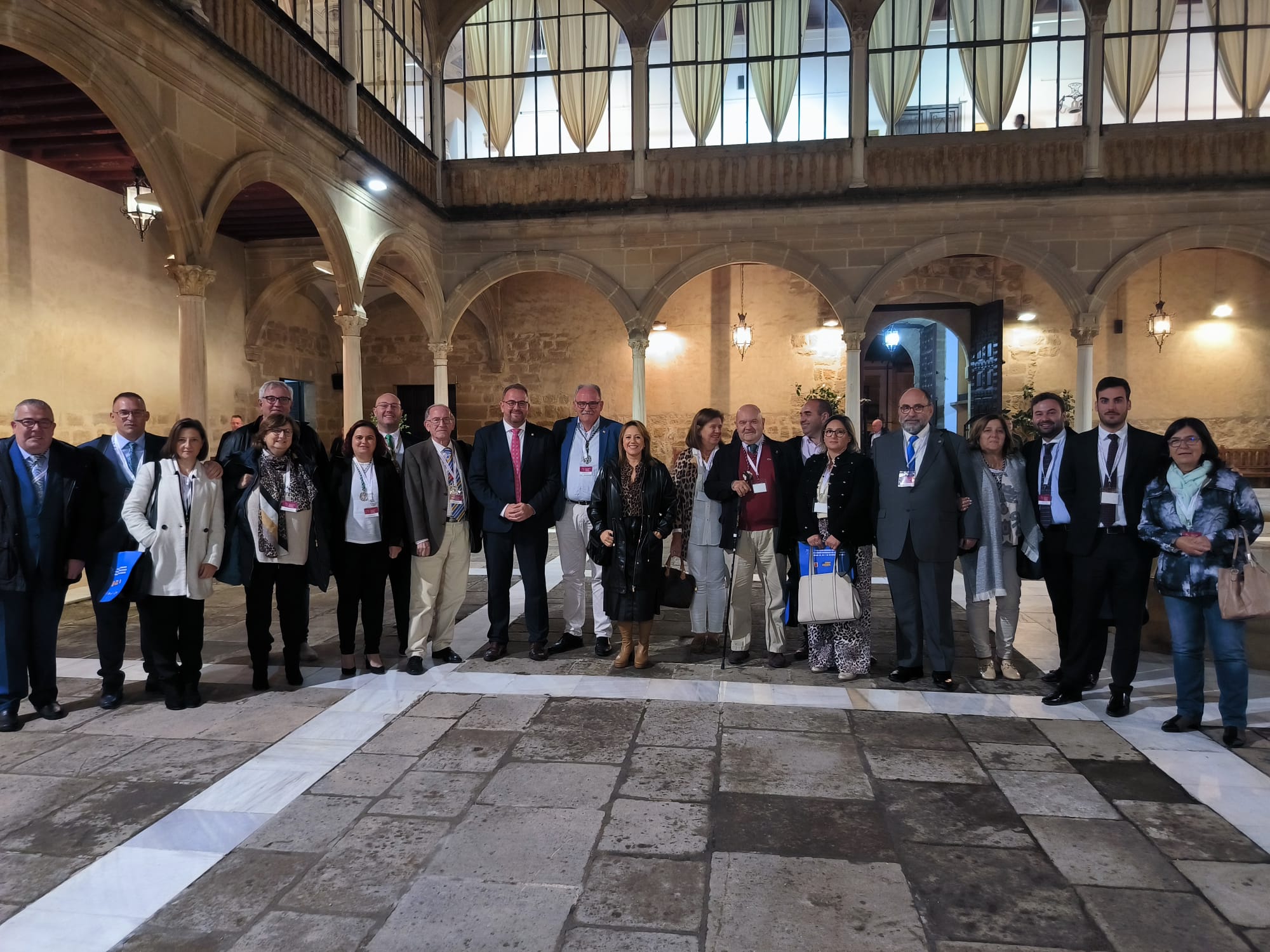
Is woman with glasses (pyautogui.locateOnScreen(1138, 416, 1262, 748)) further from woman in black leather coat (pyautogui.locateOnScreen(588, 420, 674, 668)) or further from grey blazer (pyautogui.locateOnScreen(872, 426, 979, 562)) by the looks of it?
woman in black leather coat (pyautogui.locateOnScreen(588, 420, 674, 668))

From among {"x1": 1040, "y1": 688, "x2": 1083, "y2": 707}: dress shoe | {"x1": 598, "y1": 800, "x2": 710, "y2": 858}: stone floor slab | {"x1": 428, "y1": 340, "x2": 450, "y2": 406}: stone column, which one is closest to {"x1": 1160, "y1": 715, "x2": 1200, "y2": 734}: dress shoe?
{"x1": 1040, "y1": 688, "x2": 1083, "y2": 707}: dress shoe

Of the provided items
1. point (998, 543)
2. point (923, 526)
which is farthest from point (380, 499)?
point (998, 543)

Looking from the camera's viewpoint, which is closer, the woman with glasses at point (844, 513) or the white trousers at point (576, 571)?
the woman with glasses at point (844, 513)

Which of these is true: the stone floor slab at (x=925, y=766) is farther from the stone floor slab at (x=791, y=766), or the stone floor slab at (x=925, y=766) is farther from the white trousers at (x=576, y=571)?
the white trousers at (x=576, y=571)

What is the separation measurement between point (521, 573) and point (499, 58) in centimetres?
1007

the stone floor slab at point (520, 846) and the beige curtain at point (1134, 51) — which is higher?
the beige curtain at point (1134, 51)

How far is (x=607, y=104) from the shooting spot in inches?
457

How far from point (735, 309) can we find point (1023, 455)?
389 inches

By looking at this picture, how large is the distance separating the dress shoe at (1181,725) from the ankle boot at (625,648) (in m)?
2.54

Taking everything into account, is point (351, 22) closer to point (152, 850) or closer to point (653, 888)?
point (152, 850)

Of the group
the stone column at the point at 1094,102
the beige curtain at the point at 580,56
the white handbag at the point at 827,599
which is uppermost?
the beige curtain at the point at 580,56

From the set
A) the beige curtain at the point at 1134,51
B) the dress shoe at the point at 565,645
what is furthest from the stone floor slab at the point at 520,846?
the beige curtain at the point at 1134,51

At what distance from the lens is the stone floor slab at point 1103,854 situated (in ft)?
7.30

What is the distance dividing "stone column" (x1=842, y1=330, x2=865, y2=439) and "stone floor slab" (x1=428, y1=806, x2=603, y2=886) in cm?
903
